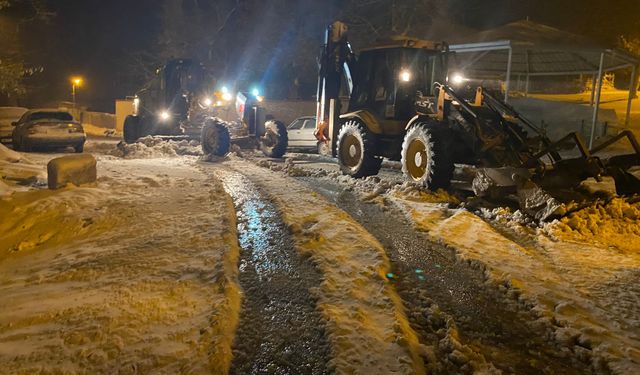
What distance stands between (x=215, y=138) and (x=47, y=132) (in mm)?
6575

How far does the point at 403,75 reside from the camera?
11.3 metres

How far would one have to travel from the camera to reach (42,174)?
1107cm

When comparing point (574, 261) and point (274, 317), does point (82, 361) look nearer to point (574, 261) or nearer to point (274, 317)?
point (274, 317)

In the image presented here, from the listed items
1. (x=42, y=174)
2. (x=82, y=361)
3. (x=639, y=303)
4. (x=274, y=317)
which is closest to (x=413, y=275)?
(x=274, y=317)

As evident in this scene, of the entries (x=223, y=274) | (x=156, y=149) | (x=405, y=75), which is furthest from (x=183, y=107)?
(x=223, y=274)

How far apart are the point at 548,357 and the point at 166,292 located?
3.37 m

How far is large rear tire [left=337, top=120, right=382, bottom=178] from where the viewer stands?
450 inches

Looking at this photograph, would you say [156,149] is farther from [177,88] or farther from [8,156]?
[8,156]

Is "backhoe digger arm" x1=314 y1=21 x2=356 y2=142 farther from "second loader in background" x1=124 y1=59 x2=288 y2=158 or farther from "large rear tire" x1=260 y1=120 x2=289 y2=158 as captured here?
"second loader in background" x1=124 y1=59 x2=288 y2=158

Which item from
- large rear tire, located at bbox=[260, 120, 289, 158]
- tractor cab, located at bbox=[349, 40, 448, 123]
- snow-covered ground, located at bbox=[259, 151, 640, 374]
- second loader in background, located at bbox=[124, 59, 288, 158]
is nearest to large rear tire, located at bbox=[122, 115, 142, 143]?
second loader in background, located at bbox=[124, 59, 288, 158]

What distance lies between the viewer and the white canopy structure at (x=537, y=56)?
18.2 m

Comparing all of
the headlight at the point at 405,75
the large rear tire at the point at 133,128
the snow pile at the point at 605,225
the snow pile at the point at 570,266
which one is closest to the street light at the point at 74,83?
the large rear tire at the point at 133,128

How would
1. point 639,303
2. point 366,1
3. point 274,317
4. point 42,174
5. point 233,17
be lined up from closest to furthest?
point 274,317 → point 639,303 → point 42,174 → point 366,1 → point 233,17

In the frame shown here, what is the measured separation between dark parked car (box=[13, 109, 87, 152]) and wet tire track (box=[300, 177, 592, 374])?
1422cm
